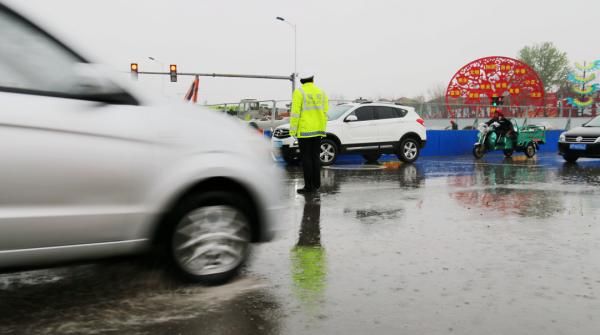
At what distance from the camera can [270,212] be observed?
13.1 feet

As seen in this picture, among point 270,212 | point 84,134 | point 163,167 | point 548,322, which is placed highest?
point 84,134

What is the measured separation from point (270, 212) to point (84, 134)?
1387 mm

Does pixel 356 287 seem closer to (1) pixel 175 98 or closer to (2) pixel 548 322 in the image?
(2) pixel 548 322

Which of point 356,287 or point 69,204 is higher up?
point 69,204

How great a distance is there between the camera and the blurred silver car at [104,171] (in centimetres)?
307

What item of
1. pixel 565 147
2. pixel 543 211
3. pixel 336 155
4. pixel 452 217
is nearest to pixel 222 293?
pixel 452 217

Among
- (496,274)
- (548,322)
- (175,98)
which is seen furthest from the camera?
(496,274)

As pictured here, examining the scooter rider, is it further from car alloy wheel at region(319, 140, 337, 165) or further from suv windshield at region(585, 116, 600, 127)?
car alloy wheel at region(319, 140, 337, 165)

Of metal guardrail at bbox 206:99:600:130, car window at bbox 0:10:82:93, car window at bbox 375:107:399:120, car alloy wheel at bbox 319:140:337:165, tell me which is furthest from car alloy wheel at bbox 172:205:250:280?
metal guardrail at bbox 206:99:600:130

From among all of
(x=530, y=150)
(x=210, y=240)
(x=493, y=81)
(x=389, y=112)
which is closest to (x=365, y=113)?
(x=389, y=112)

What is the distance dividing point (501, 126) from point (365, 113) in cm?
523

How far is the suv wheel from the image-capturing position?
1498cm

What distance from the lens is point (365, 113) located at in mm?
14711

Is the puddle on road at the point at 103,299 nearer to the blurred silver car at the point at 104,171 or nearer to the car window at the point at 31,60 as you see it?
the blurred silver car at the point at 104,171
